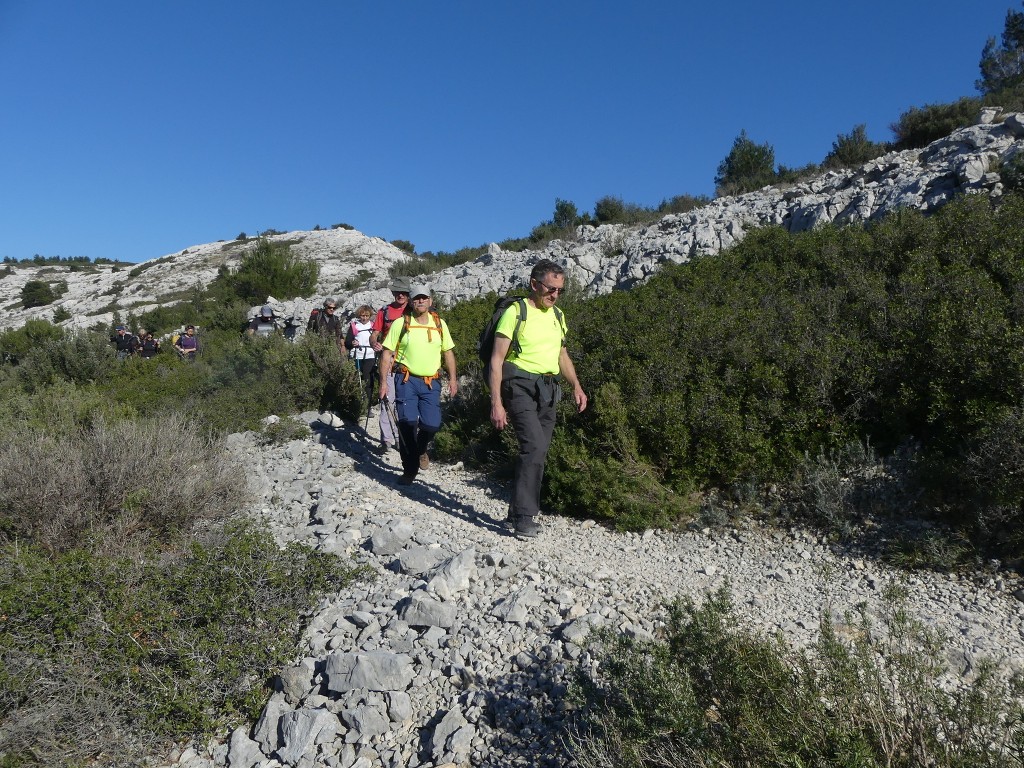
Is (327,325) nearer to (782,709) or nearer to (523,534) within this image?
(523,534)

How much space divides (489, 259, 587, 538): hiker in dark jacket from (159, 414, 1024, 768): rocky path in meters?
0.41

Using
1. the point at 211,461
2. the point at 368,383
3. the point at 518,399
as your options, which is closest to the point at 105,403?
the point at 368,383

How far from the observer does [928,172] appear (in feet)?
32.7

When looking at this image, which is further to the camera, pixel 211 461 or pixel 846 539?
pixel 211 461

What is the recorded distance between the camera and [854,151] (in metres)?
17.2

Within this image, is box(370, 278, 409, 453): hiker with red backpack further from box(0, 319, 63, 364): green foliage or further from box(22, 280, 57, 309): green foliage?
box(22, 280, 57, 309): green foliage

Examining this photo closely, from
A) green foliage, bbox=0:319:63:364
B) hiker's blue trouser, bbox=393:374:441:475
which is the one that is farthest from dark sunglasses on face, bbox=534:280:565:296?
green foliage, bbox=0:319:63:364

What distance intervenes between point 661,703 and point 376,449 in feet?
18.4

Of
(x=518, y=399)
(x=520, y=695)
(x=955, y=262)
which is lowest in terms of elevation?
(x=520, y=695)

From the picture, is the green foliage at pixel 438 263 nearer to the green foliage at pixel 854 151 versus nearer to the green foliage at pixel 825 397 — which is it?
the green foliage at pixel 854 151

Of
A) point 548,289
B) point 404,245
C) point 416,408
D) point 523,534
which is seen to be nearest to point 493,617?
point 523,534

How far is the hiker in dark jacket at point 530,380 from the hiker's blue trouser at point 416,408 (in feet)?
4.50

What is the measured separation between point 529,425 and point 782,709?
2653 mm

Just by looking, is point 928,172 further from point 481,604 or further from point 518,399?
point 481,604
